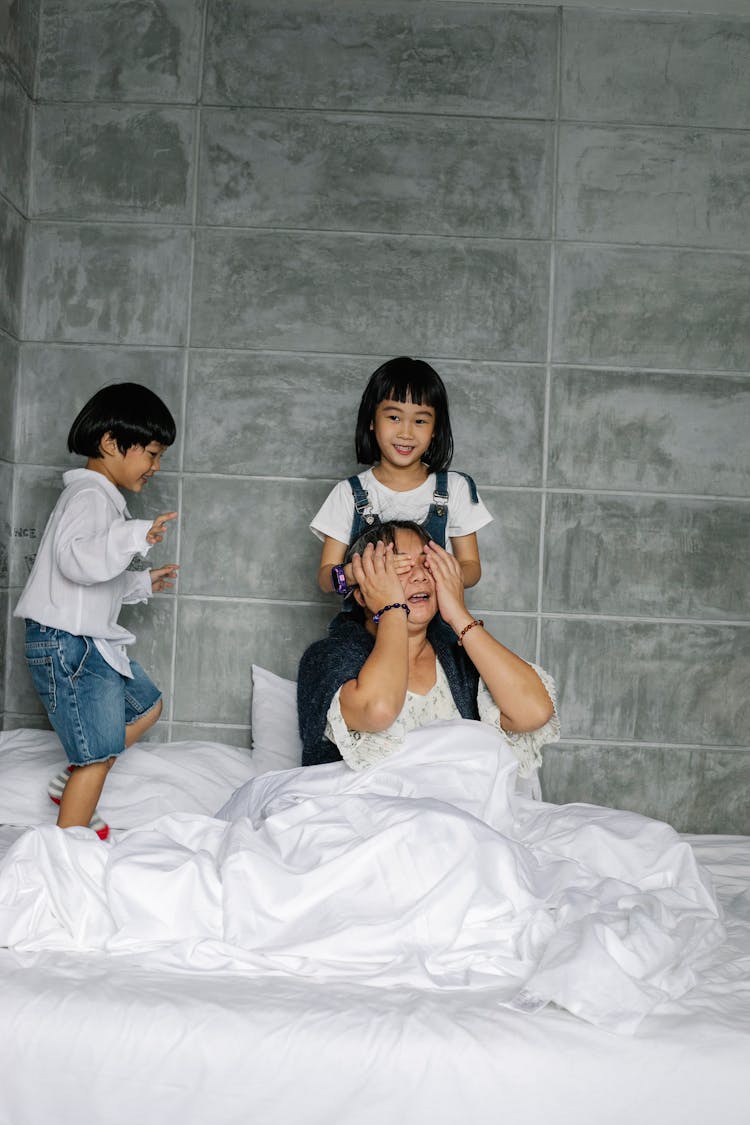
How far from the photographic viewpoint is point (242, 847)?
1705 millimetres

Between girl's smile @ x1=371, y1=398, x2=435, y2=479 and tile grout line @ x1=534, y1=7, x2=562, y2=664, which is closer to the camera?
girl's smile @ x1=371, y1=398, x2=435, y2=479

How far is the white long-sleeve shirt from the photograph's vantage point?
263cm

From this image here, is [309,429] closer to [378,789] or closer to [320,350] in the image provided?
[320,350]

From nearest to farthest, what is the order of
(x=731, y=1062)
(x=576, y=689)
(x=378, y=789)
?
1. (x=731, y=1062)
2. (x=378, y=789)
3. (x=576, y=689)

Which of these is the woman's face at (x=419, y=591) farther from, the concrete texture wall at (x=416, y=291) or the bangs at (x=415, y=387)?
the concrete texture wall at (x=416, y=291)

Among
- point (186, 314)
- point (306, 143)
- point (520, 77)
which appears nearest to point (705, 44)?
point (520, 77)

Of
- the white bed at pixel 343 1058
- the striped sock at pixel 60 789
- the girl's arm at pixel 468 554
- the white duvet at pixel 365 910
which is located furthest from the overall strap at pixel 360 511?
Result: the white bed at pixel 343 1058

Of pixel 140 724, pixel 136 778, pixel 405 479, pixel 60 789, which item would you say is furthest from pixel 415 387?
pixel 60 789

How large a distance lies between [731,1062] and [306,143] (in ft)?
10.1

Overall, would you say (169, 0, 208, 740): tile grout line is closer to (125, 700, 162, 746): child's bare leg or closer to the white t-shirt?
(125, 700, 162, 746): child's bare leg

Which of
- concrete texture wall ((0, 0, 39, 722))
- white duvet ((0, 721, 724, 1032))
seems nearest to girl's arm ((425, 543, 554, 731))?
white duvet ((0, 721, 724, 1032))

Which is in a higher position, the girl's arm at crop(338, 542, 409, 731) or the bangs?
the bangs

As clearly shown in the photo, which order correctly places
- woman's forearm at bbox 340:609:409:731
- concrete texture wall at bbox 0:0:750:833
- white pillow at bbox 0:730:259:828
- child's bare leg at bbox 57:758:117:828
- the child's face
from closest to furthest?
woman's forearm at bbox 340:609:409:731 < child's bare leg at bbox 57:758:117:828 < white pillow at bbox 0:730:259:828 < the child's face < concrete texture wall at bbox 0:0:750:833

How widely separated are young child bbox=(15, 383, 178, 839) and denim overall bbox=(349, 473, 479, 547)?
1.87 ft
